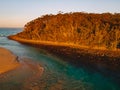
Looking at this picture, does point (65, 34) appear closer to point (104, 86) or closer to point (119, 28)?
point (119, 28)

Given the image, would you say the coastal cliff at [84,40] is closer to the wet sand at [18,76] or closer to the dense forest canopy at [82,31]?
the dense forest canopy at [82,31]

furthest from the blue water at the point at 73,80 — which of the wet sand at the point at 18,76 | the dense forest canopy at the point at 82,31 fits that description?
the dense forest canopy at the point at 82,31

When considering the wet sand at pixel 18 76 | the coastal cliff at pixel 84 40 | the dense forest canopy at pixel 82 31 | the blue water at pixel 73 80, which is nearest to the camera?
the wet sand at pixel 18 76

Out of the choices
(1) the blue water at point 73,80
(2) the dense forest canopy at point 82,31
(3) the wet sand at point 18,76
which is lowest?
(1) the blue water at point 73,80

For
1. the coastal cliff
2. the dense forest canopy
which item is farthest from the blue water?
the dense forest canopy

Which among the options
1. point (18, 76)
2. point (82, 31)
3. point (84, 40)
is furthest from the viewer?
point (82, 31)

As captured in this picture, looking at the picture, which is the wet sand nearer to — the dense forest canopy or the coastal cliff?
the coastal cliff

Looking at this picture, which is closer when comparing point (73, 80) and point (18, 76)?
point (73, 80)

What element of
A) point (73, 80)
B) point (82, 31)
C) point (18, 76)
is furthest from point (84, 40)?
point (18, 76)

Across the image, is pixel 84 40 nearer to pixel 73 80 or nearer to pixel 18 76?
pixel 73 80
